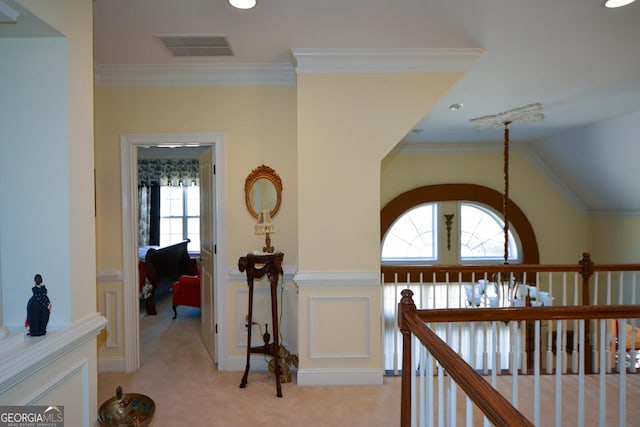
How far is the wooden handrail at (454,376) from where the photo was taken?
0.98 m

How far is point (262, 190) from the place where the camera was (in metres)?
3.25

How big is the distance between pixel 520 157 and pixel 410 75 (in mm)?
4698

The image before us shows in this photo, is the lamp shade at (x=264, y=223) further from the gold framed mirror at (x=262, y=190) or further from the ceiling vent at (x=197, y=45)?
the ceiling vent at (x=197, y=45)

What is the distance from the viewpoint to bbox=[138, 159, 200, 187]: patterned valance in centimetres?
736

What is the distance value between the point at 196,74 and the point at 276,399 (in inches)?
108

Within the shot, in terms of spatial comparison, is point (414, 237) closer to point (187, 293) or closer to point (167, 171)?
point (187, 293)

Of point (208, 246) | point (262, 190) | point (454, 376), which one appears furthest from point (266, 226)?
point (454, 376)

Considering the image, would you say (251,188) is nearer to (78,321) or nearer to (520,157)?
(78,321)

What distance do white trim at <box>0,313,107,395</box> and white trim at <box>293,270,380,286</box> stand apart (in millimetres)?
1534

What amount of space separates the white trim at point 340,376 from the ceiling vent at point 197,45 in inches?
103

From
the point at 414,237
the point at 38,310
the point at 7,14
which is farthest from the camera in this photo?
the point at 414,237

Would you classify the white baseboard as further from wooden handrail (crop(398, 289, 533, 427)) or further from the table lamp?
wooden handrail (crop(398, 289, 533, 427))

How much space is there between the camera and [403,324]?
1702mm

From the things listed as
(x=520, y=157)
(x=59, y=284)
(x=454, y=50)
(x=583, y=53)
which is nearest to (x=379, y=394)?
(x=59, y=284)
